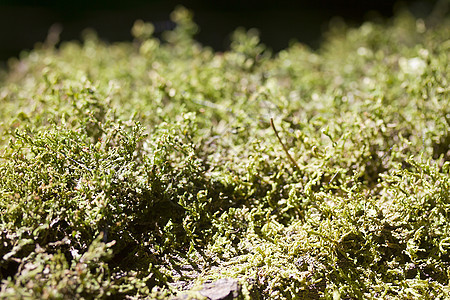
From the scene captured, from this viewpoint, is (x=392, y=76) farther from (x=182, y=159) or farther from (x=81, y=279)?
(x=81, y=279)

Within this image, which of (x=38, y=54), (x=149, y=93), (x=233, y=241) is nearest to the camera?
(x=233, y=241)

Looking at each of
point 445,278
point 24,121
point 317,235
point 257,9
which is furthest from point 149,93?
point 257,9

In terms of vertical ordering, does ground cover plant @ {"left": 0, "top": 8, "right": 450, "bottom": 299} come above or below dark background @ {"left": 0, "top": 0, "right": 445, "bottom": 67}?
below

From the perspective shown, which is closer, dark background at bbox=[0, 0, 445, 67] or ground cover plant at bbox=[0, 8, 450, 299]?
ground cover plant at bbox=[0, 8, 450, 299]

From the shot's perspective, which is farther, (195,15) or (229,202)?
(195,15)

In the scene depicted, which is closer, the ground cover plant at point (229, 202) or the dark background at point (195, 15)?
the ground cover plant at point (229, 202)
